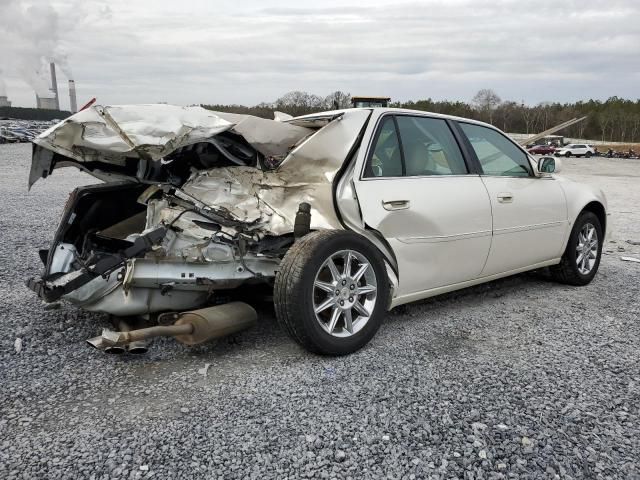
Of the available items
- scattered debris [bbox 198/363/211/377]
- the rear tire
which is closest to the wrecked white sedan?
scattered debris [bbox 198/363/211/377]

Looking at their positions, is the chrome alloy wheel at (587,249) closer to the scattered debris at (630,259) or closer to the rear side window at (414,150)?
the scattered debris at (630,259)

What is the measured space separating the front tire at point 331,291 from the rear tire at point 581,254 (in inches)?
102

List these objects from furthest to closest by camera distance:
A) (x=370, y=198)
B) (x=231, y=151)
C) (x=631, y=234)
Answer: (x=631, y=234) → (x=231, y=151) → (x=370, y=198)

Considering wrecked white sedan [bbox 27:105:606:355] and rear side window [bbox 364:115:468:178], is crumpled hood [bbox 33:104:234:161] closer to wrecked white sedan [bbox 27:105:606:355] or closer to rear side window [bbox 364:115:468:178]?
wrecked white sedan [bbox 27:105:606:355]

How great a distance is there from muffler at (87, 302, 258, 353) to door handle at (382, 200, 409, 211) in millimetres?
1151

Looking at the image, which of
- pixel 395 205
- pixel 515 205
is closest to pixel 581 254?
pixel 515 205

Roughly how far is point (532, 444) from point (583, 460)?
0.71ft

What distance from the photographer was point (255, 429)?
2611mm

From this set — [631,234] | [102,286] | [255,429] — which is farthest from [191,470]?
[631,234]

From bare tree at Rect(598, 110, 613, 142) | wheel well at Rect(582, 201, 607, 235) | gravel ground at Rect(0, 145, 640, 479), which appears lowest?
gravel ground at Rect(0, 145, 640, 479)

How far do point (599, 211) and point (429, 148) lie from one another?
2.57 m

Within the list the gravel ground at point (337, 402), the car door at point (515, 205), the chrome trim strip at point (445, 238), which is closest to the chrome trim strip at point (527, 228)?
the car door at point (515, 205)

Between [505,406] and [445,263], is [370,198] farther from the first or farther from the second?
[505,406]

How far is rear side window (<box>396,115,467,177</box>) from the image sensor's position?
4008 millimetres
